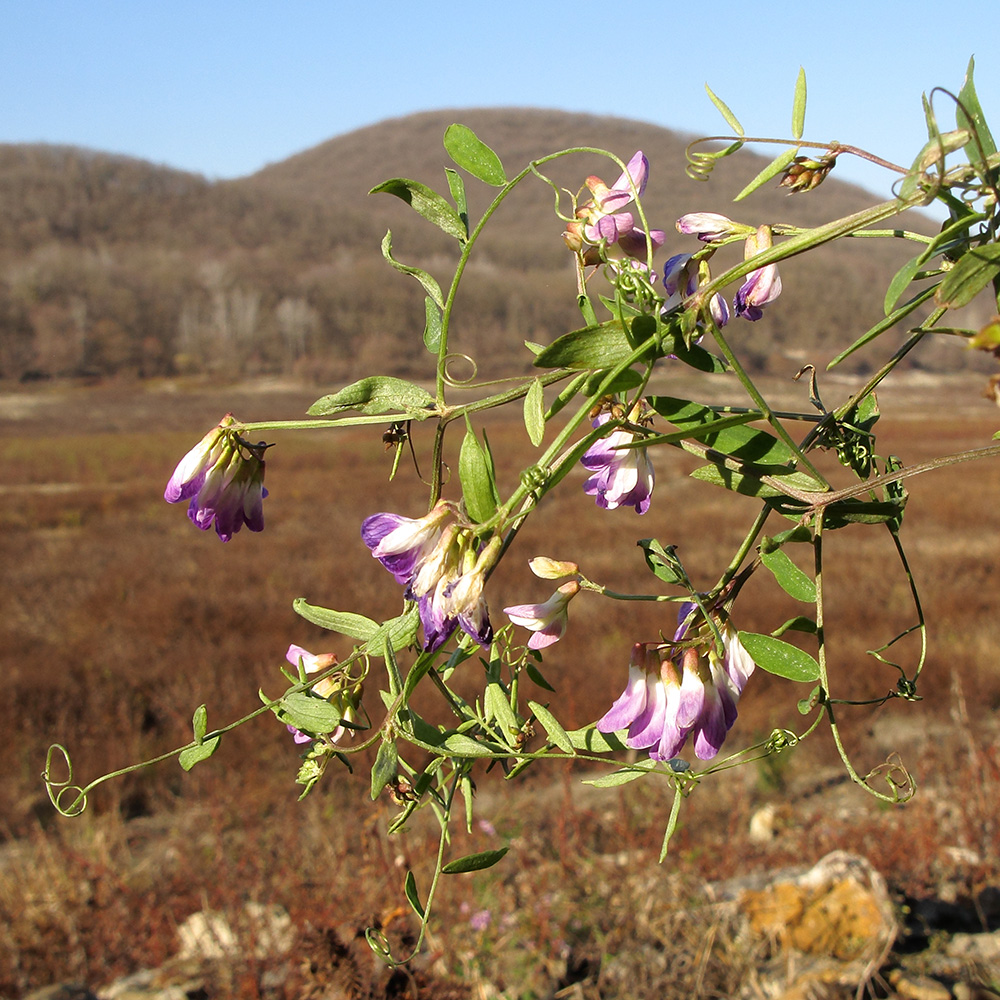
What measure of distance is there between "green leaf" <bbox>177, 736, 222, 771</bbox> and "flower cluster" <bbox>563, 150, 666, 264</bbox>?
33 centimetres

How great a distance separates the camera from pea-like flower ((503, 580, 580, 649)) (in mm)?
442

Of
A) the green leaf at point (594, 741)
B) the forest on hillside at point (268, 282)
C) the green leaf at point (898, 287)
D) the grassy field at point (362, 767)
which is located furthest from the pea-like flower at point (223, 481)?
the forest on hillside at point (268, 282)

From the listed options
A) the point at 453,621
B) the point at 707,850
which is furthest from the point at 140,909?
the point at 453,621

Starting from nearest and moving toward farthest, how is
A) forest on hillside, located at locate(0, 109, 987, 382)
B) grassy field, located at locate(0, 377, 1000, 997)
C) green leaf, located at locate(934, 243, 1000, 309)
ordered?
green leaf, located at locate(934, 243, 1000, 309) → grassy field, located at locate(0, 377, 1000, 997) → forest on hillside, located at locate(0, 109, 987, 382)

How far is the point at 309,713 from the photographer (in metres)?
0.42

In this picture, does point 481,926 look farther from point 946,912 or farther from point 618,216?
point 618,216

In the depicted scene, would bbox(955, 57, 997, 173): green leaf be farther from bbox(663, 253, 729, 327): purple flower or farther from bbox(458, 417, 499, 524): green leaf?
bbox(458, 417, 499, 524): green leaf

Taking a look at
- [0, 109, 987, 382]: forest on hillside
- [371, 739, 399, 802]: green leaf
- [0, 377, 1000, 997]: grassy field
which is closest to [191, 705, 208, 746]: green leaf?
[371, 739, 399, 802]: green leaf

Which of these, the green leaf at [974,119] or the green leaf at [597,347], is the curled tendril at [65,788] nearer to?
the green leaf at [597,347]

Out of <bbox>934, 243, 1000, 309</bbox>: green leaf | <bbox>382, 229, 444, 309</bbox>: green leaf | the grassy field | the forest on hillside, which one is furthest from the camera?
the forest on hillside

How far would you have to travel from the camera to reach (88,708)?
414 centimetres

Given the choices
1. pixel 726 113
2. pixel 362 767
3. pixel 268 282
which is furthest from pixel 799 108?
pixel 268 282

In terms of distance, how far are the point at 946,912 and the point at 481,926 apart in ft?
4.16

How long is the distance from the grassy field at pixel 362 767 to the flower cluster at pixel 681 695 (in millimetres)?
613
